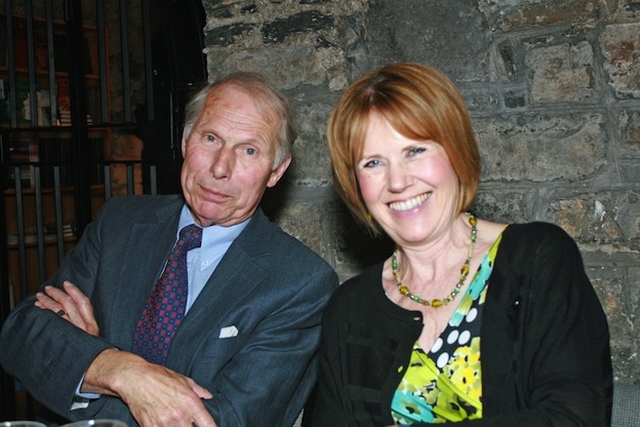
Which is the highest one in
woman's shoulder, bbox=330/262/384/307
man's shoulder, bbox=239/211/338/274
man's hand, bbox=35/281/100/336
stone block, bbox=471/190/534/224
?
stone block, bbox=471/190/534/224

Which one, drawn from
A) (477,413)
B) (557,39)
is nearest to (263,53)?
(557,39)

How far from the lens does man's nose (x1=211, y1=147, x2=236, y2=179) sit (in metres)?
2.09

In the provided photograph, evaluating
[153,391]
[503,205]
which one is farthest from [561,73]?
[153,391]

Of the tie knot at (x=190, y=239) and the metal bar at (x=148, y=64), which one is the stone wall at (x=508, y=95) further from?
the tie knot at (x=190, y=239)

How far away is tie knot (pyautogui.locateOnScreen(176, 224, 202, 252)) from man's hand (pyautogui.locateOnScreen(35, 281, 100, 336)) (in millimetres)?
328

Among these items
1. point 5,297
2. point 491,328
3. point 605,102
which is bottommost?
point 5,297

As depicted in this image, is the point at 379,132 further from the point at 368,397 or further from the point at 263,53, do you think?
the point at 263,53

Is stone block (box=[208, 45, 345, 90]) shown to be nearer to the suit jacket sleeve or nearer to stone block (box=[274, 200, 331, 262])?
stone block (box=[274, 200, 331, 262])

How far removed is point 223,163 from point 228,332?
494mm

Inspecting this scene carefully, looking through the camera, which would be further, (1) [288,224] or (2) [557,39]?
(1) [288,224]

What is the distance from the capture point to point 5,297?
3.35m

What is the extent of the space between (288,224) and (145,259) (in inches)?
27.2

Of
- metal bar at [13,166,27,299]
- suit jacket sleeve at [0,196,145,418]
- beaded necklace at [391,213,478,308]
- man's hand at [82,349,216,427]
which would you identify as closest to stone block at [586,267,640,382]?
beaded necklace at [391,213,478,308]

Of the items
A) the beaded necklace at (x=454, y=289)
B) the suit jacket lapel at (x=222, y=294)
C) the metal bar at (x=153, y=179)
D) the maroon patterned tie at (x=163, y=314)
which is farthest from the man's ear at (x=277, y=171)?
the metal bar at (x=153, y=179)
